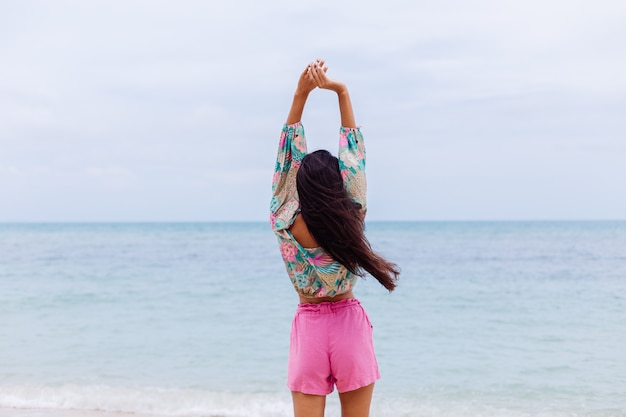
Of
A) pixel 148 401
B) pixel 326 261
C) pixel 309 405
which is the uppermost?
pixel 326 261

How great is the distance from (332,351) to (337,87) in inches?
43.7

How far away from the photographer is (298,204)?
264cm

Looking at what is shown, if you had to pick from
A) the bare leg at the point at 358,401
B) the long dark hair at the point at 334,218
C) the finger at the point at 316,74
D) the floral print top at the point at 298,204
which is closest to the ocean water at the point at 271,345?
the bare leg at the point at 358,401

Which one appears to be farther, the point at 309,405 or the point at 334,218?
the point at 309,405

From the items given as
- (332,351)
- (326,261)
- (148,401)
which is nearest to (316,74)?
(326,261)

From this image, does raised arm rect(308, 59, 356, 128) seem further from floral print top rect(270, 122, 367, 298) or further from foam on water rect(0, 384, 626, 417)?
foam on water rect(0, 384, 626, 417)

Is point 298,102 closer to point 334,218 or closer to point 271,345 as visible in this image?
point 334,218

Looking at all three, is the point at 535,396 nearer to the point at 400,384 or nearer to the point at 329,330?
the point at 400,384

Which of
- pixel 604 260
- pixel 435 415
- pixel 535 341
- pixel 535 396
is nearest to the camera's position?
pixel 435 415

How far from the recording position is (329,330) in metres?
2.64

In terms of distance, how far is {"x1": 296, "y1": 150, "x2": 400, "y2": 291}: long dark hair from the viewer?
252 centimetres

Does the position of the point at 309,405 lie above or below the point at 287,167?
below

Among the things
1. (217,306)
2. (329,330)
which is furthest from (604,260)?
(329,330)

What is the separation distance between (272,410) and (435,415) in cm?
143
